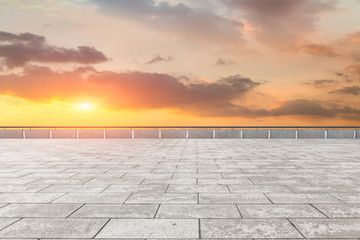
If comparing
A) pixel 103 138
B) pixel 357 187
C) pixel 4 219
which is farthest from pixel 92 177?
pixel 103 138

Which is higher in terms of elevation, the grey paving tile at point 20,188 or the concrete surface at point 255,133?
the concrete surface at point 255,133

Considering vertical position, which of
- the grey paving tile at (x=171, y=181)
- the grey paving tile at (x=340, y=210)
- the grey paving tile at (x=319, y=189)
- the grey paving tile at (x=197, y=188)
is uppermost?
the grey paving tile at (x=340, y=210)

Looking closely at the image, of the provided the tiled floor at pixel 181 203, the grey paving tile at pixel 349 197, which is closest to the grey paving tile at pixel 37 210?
the tiled floor at pixel 181 203

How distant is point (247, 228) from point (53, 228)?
3.07m

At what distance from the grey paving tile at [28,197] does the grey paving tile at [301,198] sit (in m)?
4.86

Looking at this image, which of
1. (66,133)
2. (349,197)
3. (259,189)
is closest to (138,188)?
(259,189)

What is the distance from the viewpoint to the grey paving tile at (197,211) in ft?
17.6

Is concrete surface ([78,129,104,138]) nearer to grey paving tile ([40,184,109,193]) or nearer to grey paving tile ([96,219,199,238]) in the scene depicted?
grey paving tile ([40,184,109,193])

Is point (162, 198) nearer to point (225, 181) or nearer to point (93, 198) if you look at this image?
point (93, 198)

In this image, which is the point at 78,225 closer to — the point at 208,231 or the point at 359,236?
the point at 208,231

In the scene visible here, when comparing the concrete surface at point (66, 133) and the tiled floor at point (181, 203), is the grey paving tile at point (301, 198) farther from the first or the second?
the concrete surface at point (66, 133)

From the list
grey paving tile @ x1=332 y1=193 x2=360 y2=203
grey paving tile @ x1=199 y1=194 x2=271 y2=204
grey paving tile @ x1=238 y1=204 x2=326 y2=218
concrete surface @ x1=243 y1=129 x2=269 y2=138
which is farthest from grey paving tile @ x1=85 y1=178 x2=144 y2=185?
concrete surface @ x1=243 y1=129 x2=269 y2=138

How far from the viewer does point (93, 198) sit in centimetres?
663

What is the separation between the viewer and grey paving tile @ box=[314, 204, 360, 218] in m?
5.40
